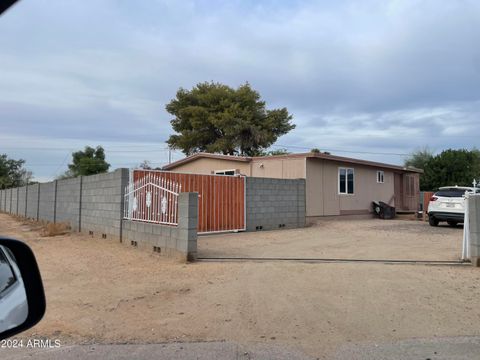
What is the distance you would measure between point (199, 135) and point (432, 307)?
3210cm

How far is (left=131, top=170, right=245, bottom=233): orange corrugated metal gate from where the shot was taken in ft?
47.3

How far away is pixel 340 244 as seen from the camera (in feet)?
39.7

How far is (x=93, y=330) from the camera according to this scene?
5301 millimetres

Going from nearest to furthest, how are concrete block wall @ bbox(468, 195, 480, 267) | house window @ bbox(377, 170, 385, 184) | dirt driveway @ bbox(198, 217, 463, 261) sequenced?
concrete block wall @ bbox(468, 195, 480, 267)
dirt driveway @ bbox(198, 217, 463, 261)
house window @ bbox(377, 170, 385, 184)

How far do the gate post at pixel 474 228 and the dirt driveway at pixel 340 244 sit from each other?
786 mm

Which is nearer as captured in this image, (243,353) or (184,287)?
(243,353)

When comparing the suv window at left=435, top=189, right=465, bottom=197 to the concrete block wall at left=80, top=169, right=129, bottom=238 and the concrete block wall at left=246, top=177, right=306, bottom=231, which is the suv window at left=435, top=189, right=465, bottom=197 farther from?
the concrete block wall at left=80, top=169, right=129, bottom=238

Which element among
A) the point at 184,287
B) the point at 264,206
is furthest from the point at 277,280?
the point at 264,206

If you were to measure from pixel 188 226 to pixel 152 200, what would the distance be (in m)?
2.81

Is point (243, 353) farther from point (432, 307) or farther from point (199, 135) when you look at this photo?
point (199, 135)

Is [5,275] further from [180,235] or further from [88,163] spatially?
[88,163]

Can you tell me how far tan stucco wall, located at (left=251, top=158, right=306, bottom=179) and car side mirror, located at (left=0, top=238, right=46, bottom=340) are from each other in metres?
17.3

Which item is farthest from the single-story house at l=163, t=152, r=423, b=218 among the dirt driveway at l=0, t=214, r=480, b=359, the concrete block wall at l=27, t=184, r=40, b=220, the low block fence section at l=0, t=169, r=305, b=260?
the dirt driveway at l=0, t=214, r=480, b=359

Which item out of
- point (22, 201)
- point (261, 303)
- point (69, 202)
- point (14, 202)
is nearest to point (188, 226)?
point (261, 303)
